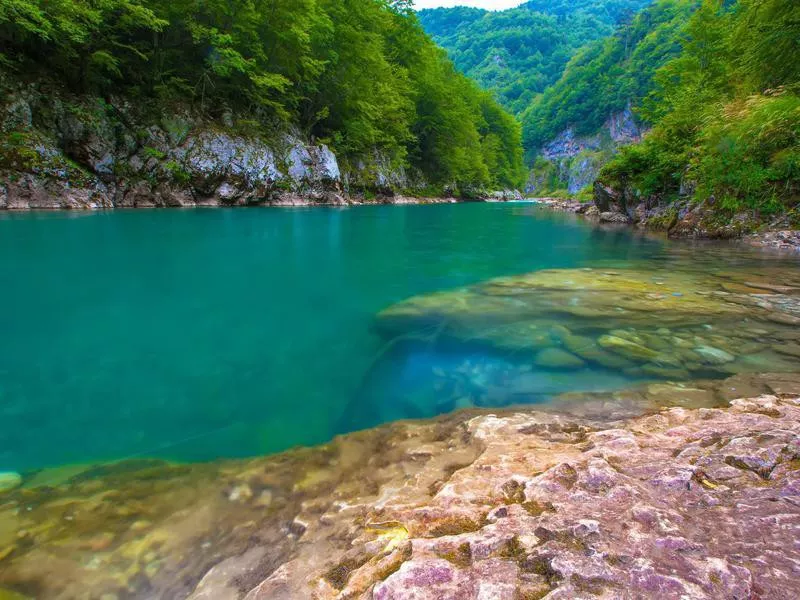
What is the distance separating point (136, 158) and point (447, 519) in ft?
69.2

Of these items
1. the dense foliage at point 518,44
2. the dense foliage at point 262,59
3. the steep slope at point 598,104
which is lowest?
the dense foliage at point 262,59

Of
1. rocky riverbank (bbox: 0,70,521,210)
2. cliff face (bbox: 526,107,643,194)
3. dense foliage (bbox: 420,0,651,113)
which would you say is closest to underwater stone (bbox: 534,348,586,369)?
rocky riverbank (bbox: 0,70,521,210)

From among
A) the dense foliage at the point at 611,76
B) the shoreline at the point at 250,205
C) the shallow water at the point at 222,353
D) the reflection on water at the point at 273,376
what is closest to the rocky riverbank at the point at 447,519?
the reflection on water at the point at 273,376

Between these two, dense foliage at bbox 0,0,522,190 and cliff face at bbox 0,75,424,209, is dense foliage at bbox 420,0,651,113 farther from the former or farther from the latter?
cliff face at bbox 0,75,424,209

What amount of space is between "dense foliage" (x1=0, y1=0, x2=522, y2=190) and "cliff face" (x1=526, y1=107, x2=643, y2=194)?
1948 inches

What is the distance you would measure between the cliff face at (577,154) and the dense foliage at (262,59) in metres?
49.5

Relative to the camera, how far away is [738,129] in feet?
35.0

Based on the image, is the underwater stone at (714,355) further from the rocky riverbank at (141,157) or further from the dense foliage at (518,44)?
the dense foliage at (518,44)

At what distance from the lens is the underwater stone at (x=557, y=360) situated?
3404 millimetres

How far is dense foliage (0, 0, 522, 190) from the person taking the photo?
15641mm

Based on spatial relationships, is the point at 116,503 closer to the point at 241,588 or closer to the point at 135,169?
the point at 241,588

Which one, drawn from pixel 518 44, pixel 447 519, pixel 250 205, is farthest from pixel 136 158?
pixel 518 44

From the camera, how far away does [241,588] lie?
1390mm

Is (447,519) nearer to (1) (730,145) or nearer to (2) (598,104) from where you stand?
(1) (730,145)
